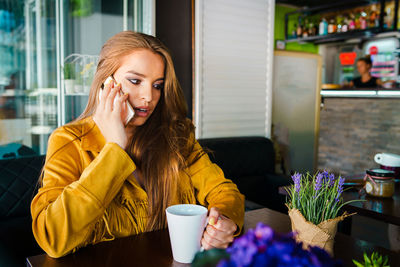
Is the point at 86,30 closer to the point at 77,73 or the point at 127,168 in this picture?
A: the point at 77,73

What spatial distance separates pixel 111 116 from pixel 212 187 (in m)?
0.49

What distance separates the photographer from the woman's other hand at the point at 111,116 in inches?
41.2

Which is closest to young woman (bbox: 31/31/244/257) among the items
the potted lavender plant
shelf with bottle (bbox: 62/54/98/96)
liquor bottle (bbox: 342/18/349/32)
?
the potted lavender plant

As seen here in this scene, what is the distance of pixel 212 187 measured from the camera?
4.43 ft

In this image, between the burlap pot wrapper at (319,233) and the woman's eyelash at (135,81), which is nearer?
the burlap pot wrapper at (319,233)

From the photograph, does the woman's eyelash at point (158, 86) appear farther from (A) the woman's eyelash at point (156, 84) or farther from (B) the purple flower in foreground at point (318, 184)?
(B) the purple flower in foreground at point (318, 184)

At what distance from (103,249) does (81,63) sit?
6.87 feet

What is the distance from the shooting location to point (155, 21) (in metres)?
2.80

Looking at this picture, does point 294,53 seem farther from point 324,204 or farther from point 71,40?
point 324,204

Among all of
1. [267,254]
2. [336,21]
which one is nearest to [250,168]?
[267,254]

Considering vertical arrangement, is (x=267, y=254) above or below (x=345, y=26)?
below

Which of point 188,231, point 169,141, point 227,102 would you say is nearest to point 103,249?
point 188,231

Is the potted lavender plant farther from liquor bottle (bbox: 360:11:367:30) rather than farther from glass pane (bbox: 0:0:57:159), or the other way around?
liquor bottle (bbox: 360:11:367:30)

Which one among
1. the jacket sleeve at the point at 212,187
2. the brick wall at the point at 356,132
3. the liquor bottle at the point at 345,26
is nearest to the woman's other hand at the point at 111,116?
the jacket sleeve at the point at 212,187
